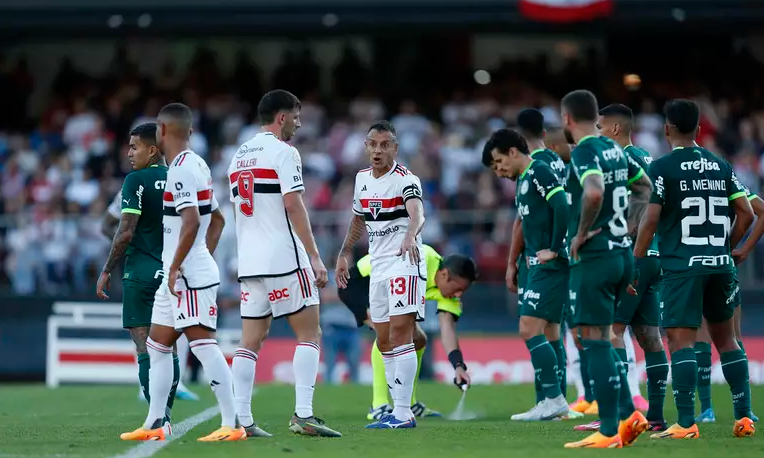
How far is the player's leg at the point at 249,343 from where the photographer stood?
9.28 metres

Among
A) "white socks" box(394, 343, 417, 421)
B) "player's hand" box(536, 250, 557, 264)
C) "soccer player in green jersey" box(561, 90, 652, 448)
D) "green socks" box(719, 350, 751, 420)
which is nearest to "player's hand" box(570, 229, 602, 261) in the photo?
"soccer player in green jersey" box(561, 90, 652, 448)

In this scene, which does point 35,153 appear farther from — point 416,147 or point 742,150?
point 742,150

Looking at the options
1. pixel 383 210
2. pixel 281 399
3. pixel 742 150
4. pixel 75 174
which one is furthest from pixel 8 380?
pixel 742 150

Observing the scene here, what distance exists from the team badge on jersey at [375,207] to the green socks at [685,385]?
9.10ft

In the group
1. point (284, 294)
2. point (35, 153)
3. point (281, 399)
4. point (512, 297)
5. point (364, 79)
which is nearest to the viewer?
point (284, 294)

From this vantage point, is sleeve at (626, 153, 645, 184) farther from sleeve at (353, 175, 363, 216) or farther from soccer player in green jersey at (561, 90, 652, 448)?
sleeve at (353, 175, 363, 216)

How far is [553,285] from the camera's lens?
430 inches

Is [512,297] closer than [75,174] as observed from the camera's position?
Yes

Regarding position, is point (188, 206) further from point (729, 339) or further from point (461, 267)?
point (729, 339)

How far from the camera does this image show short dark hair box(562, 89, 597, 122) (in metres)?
8.42

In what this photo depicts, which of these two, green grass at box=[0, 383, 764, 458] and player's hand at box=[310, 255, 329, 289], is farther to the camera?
player's hand at box=[310, 255, 329, 289]

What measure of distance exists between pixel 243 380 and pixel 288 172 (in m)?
1.64

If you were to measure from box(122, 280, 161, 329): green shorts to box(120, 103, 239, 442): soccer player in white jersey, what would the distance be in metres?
1.04

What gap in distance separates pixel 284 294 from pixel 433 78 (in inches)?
710
